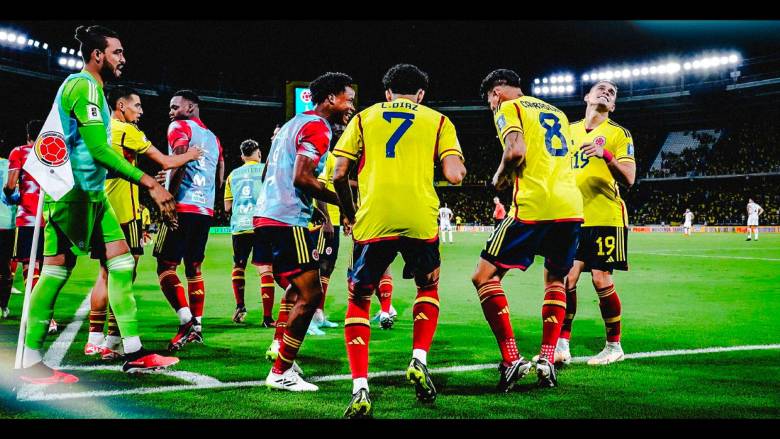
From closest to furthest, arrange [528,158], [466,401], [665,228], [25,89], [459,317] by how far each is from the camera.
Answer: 1. [466,401]
2. [528,158]
3. [459,317]
4. [25,89]
5. [665,228]

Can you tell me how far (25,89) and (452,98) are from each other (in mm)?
29765

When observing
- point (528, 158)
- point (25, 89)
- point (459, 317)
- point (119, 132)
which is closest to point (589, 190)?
point (528, 158)

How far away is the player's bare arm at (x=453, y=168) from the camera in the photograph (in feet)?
12.2

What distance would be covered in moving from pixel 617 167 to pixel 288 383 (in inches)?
118

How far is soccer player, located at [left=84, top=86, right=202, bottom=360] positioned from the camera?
4969 mm

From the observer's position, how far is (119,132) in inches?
208

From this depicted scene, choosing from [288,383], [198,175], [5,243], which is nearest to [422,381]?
[288,383]

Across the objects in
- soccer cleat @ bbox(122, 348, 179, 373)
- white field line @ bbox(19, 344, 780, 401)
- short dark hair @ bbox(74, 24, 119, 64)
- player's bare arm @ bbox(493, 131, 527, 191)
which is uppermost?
short dark hair @ bbox(74, 24, 119, 64)

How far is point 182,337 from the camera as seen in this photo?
5531 mm

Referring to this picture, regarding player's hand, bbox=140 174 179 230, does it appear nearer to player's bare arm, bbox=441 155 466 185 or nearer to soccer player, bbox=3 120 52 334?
player's bare arm, bbox=441 155 466 185

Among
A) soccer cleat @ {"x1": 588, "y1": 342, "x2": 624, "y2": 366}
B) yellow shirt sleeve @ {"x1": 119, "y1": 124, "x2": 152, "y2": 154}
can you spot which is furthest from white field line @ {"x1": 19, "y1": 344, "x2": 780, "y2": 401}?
yellow shirt sleeve @ {"x1": 119, "y1": 124, "x2": 152, "y2": 154}

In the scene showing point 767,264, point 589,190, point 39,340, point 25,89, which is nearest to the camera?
point 39,340

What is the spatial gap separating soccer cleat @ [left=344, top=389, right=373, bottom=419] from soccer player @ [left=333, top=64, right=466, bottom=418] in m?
0.33

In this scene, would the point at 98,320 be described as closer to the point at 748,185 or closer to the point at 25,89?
the point at 25,89
